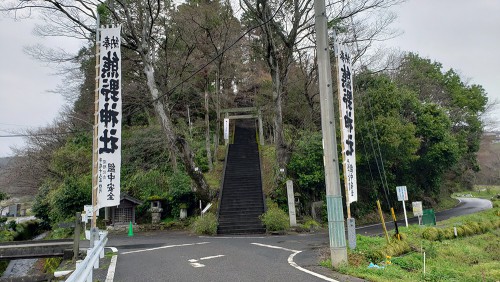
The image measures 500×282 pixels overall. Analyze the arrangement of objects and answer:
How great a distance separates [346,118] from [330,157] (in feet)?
6.96

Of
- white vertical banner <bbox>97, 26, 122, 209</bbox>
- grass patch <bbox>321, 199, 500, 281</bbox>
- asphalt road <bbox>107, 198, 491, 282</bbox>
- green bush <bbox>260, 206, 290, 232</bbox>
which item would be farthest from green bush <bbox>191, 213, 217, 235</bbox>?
grass patch <bbox>321, 199, 500, 281</bbox>

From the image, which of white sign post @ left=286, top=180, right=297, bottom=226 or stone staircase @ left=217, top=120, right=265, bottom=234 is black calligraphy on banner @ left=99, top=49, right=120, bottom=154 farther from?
white sign post @ left=286, top=180, right=297, bottom=226

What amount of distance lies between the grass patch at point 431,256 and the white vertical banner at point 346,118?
1.61 m

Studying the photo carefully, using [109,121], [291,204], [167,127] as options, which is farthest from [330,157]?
[167,127]

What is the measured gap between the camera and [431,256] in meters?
11.2

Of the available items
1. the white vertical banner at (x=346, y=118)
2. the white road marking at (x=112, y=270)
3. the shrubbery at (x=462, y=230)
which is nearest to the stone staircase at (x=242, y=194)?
the shrubbery at (x=462, y=230)

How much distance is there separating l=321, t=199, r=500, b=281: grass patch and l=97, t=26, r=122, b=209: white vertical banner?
237 inches

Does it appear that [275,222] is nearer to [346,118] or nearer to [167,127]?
[167,127]

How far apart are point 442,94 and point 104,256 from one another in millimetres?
32132

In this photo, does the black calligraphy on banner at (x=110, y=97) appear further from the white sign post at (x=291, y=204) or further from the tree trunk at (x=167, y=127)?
the white sign post at (x=291, y=204)

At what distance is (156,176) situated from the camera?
2280 centimetres

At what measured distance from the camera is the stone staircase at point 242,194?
17.1m

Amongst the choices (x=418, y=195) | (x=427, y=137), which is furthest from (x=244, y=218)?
(x=418, y=195)

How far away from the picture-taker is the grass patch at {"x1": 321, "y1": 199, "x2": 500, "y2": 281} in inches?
317
